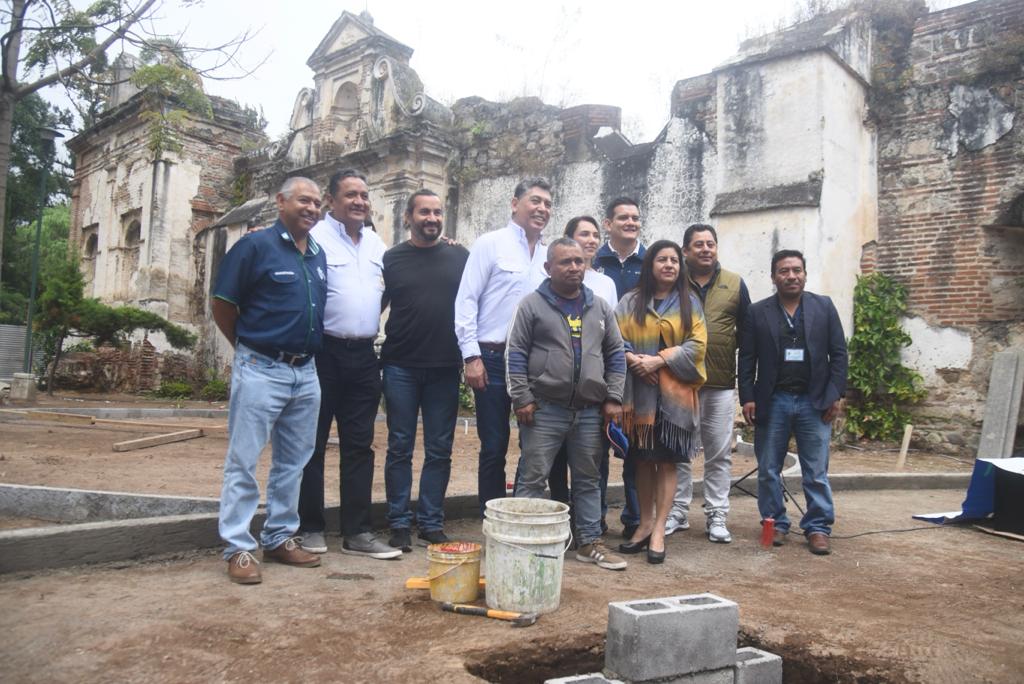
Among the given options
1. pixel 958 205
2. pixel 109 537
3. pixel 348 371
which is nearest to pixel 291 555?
pixel 109 537

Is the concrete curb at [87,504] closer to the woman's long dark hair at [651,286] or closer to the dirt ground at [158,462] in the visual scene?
the dirt ground at [158,462]

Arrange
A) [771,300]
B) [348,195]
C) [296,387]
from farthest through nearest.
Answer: [771,300] → [348,195] → [296,387]

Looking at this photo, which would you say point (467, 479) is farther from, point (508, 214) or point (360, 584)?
point (508, 214)

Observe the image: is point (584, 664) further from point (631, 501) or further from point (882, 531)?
point (882, 531)

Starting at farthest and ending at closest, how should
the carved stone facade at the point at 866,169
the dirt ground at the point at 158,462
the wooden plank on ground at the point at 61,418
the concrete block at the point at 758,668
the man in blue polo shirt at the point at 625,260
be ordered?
the wooden plank on ground at the point at 61,418, the carved stone facade at the point at 866,169, the dirt ground at the point at 158,462, the man in blue polo shirt at the point at 625,260, the concrete block at the point at 758,668

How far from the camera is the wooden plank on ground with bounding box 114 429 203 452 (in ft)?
25.8

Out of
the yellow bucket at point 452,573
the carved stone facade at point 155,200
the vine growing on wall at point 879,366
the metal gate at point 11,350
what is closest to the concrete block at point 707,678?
the yellow bucket at point 452,573

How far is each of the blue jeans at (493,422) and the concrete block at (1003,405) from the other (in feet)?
21.9

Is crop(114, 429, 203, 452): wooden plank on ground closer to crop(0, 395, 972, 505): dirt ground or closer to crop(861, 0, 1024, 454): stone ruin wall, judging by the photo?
crop(0, 395, 972, 505): dirt ground

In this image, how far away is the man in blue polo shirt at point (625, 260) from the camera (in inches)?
191

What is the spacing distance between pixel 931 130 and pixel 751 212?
2336 millimetres

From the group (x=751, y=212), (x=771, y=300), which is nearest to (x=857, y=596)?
(x=771, y=300)

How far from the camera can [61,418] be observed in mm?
10344

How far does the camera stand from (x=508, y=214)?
1273 centimetres
